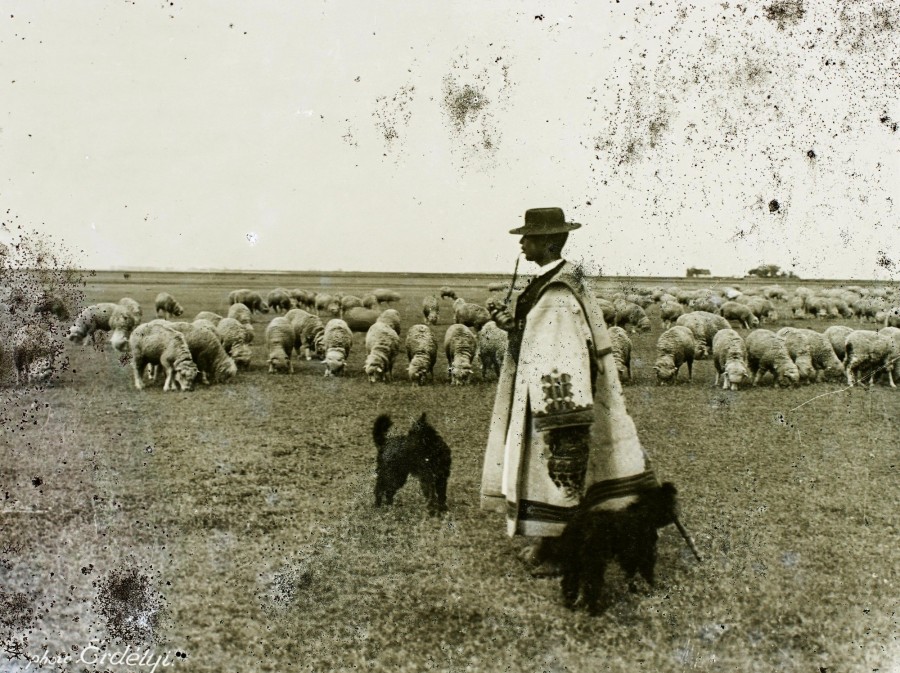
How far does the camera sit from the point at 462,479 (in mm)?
7113

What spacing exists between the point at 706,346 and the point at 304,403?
1126 centimetres

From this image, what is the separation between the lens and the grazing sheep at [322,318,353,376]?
14.1m

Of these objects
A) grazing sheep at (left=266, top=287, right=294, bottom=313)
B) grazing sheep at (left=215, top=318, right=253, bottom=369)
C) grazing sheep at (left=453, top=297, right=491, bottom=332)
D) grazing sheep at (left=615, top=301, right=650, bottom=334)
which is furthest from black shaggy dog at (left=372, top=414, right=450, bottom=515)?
grazing sheep at (left=266, top=287, right=294, bottom=313)

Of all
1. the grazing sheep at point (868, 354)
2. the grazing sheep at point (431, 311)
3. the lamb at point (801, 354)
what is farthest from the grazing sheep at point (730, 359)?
the grazing sheep at point (431, 311)

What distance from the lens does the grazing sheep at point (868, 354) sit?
516 inches

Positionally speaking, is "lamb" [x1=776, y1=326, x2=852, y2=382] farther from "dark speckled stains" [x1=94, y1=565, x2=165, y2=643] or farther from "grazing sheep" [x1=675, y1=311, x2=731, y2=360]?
"dark speckled stains" [x1=94, y1=565, x2=165, y2=643]

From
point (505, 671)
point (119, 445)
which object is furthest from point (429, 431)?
point (119, 445)

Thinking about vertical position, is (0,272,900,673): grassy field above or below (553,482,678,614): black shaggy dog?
below

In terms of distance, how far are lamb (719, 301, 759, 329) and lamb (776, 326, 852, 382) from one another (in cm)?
1078

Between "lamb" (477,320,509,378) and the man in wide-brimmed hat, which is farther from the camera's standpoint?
"lamb" (477,320,509,378)

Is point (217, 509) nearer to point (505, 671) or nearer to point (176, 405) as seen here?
point (505, 671)

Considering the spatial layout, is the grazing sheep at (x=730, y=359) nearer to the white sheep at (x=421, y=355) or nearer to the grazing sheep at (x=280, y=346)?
the white sheep at (x=421, y=355)

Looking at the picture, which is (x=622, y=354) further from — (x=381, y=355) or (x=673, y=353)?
(x=381, y=355)

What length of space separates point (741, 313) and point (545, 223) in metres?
23.0
